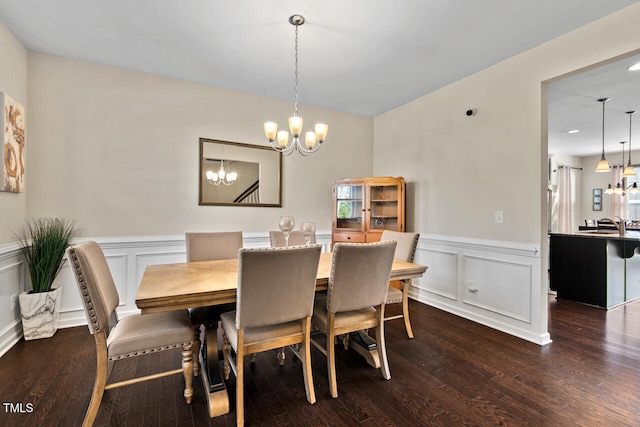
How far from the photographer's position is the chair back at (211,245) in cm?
271

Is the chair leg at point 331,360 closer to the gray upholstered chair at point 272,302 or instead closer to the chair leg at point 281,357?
the gray upholstered chair at point 272,302

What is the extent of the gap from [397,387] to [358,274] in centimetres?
81

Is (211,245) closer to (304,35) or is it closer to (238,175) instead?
(238,175)

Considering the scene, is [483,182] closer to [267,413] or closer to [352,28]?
[352,28]

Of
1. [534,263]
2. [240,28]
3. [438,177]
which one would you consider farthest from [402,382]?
[240,28]

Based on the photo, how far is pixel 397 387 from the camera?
2006 mm

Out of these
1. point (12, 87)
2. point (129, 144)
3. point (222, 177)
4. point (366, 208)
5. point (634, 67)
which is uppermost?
point (634, 67)

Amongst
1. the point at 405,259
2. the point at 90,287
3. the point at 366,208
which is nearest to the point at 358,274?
the point at 405,259

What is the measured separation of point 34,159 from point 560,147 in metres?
8.49

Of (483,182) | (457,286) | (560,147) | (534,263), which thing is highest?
(560,147)

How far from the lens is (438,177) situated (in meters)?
3.67

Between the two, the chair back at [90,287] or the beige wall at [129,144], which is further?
the beige wall at [129,144]

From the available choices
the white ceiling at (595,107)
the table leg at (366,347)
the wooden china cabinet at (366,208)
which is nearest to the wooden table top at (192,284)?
the table leg at (366,347)

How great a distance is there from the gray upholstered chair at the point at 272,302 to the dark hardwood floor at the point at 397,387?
0.87 feet
